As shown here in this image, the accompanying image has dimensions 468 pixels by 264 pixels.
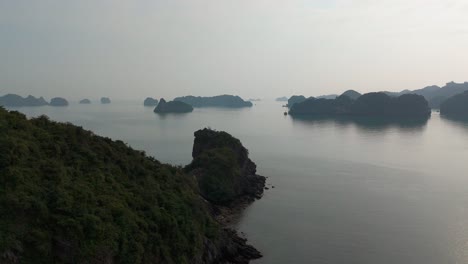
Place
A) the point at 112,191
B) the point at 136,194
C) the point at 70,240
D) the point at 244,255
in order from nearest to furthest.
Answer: the point at 70,240 < the point at 112,191 < the point at 136,194 < the point at 244,255

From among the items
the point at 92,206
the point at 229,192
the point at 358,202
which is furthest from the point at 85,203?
the point at 358,202

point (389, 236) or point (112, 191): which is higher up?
point (112, 191)

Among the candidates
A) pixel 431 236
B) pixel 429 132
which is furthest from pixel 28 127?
pixel 429 132

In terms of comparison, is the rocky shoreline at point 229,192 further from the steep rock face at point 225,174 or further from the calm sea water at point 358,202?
the calm sea water at point 358,202

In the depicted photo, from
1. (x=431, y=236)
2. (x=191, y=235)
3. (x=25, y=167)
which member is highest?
(x=25, y=167)

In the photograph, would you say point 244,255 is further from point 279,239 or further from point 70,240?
point 70,240
